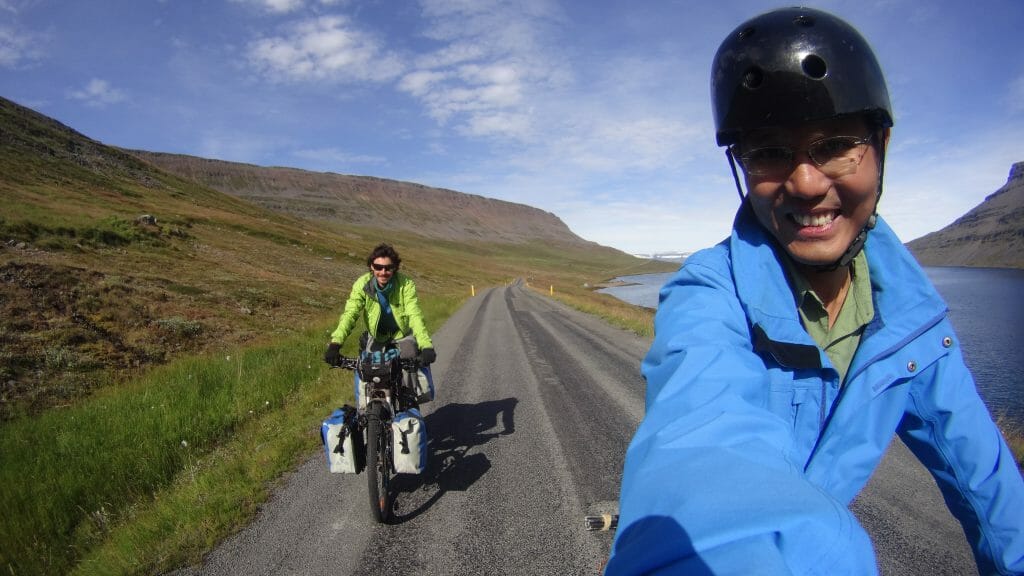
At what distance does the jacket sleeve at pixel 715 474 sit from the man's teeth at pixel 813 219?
292mm

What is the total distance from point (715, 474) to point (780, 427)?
0.28m

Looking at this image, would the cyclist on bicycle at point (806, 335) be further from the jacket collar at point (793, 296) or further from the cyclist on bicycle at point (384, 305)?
the cyclist on bicycle at point (384, 305)

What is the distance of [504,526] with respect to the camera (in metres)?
3.72

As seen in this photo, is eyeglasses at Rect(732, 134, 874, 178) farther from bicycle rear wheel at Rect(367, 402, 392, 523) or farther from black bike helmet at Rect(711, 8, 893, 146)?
bicycle rear wheel at Rect(367, 402, 392, 523)

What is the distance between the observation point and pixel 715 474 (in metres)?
0.89

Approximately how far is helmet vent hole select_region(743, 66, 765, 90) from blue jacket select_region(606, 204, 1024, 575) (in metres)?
0.43

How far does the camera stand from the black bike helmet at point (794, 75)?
1.42 metres

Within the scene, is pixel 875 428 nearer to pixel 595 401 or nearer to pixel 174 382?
pixel 595 401

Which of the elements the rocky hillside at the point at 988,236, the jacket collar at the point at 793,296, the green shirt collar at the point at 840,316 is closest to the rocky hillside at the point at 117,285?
the jacket collar at the point at 793,296

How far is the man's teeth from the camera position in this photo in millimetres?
1383

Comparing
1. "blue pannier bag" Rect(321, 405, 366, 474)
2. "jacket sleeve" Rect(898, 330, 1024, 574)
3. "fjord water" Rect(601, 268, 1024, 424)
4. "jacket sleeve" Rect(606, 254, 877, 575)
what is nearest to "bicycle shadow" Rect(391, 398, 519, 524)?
"blue pannier bag" Rect(321, 405, 366, 474)

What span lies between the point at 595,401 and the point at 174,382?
6704 millimetres

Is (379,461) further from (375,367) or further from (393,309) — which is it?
(393,309)

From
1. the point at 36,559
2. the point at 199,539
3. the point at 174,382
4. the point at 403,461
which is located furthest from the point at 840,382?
the point at 174,382
